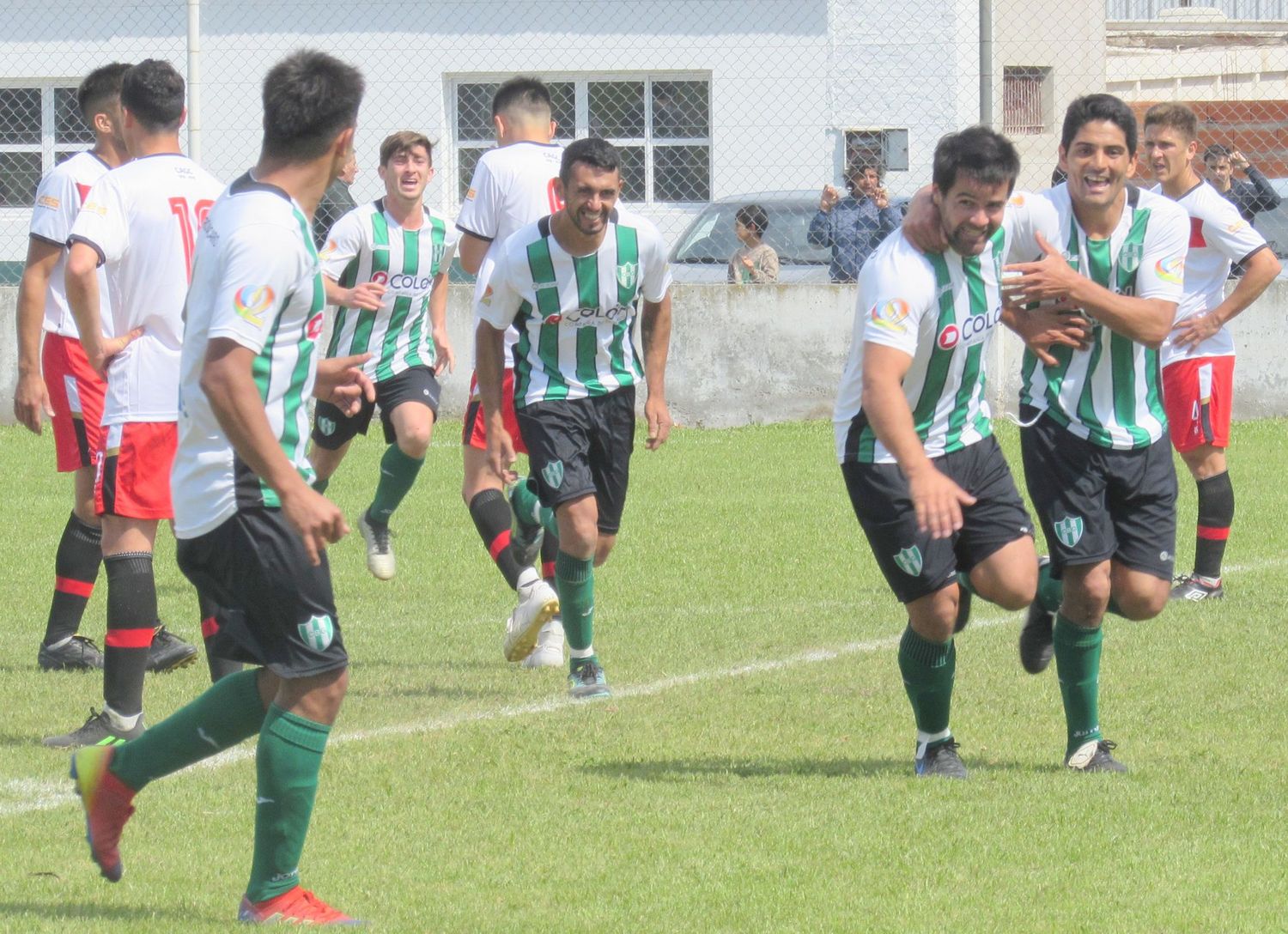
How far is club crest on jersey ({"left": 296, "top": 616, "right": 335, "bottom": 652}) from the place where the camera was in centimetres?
406

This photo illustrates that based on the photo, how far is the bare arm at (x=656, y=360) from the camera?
7031 millimetres

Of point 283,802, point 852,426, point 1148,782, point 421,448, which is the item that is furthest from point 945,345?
point 421,448

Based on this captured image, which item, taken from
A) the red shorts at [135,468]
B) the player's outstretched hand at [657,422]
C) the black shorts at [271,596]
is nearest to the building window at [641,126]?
the player's outstretched hand at [657,422]

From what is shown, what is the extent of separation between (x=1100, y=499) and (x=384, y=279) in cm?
404

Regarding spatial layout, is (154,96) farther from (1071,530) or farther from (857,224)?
(857,224)

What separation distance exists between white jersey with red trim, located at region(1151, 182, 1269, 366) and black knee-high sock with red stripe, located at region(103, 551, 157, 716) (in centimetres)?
457

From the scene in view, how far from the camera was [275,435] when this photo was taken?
13.4ft

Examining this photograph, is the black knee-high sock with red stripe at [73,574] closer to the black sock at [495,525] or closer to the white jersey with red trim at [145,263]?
the white jersey with red trim at [145,263]

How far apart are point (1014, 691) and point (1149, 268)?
1.81 m

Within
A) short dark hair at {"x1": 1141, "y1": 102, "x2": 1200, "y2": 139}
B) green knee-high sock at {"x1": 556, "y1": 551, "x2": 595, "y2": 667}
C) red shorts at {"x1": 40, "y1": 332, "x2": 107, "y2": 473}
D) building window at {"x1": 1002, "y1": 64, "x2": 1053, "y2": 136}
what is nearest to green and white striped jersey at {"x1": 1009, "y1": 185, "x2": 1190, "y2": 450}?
green knee-high sock at {"x1": 556, "y1": 551, "x2": 595, "y2": 667}

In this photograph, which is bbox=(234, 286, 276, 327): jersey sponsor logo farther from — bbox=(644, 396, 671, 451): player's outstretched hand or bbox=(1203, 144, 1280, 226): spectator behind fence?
bbox=(1203, 144, 1280, 226): spectator behind fence

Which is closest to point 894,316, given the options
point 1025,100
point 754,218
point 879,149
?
point 754,218

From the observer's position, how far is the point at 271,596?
404 cm

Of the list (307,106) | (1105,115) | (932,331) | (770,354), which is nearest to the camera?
(307,106)
